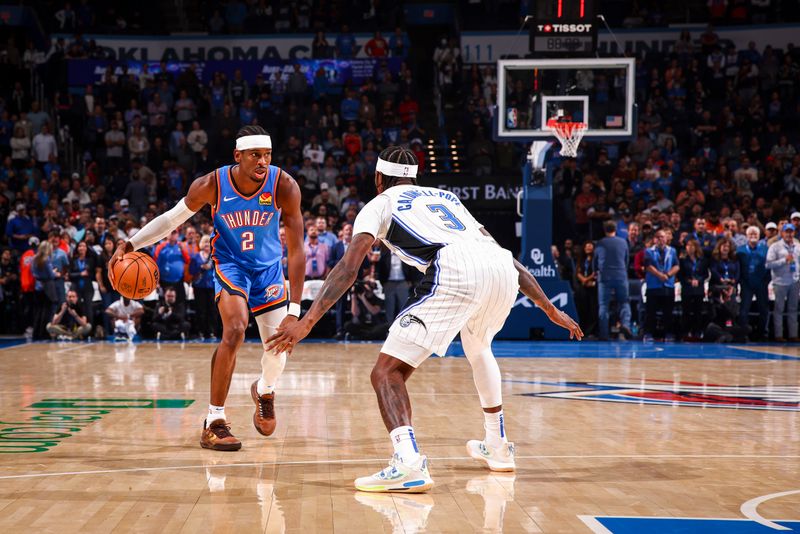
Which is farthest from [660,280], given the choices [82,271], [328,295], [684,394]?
[328,295]

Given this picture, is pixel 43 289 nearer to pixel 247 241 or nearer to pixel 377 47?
pixel 247 241

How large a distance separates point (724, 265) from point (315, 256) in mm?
6669

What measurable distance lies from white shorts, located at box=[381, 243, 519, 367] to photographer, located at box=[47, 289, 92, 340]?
38.7 feet

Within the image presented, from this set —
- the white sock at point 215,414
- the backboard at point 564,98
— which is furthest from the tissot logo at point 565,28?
the white sock at point 215,414

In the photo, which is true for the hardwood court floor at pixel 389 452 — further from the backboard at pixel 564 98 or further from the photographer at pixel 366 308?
the backboard at pixel 564 98

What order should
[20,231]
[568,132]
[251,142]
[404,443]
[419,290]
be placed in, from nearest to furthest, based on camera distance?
[404,443], [419,290], [251,142], [568,132], [20,231]

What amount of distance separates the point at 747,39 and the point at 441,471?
2130 cm

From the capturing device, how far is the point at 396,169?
215 inches

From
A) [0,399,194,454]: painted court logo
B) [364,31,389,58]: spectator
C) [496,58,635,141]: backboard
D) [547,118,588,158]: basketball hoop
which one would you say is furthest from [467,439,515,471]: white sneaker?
[364,31,389,58]: spectator

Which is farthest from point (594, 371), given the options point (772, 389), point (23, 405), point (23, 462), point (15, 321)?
point (15, 321)

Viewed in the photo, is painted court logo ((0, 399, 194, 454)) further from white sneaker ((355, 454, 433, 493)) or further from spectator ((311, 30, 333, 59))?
spectator ((311, 30, 333, 59))

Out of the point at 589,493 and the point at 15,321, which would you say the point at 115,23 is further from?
the point at 589,493

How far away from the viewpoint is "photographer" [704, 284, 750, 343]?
52.0 feet

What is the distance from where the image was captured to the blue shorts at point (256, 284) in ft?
21.6
